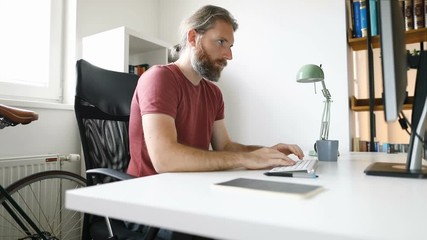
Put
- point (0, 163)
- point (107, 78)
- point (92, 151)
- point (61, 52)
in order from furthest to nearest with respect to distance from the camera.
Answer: point (61, 52), point (0, 163), point (107, 78), point (92, 151)

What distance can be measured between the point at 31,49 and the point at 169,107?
4.54 feet

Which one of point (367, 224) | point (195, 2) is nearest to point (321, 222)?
point (367, 224)

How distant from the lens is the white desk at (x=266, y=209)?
368 mm

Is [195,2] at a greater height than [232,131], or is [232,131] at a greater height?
[195,2]

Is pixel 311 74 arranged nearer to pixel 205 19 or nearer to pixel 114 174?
pixel 205 19

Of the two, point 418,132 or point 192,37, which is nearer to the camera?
point 418,132

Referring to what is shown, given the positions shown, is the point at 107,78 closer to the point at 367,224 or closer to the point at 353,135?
the point at 367,224

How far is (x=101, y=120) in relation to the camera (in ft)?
4.11

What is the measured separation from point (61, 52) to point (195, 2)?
1193 millimetres

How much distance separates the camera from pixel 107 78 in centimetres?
129

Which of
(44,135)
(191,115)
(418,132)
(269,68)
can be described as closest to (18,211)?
(44,135)

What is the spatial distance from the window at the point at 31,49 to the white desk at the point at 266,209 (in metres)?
1.55

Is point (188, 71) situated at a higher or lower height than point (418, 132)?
higher

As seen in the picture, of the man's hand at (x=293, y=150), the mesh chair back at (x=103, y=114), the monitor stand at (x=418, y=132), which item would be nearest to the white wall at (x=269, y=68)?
the mesh chair back at (x=103, y=114)
